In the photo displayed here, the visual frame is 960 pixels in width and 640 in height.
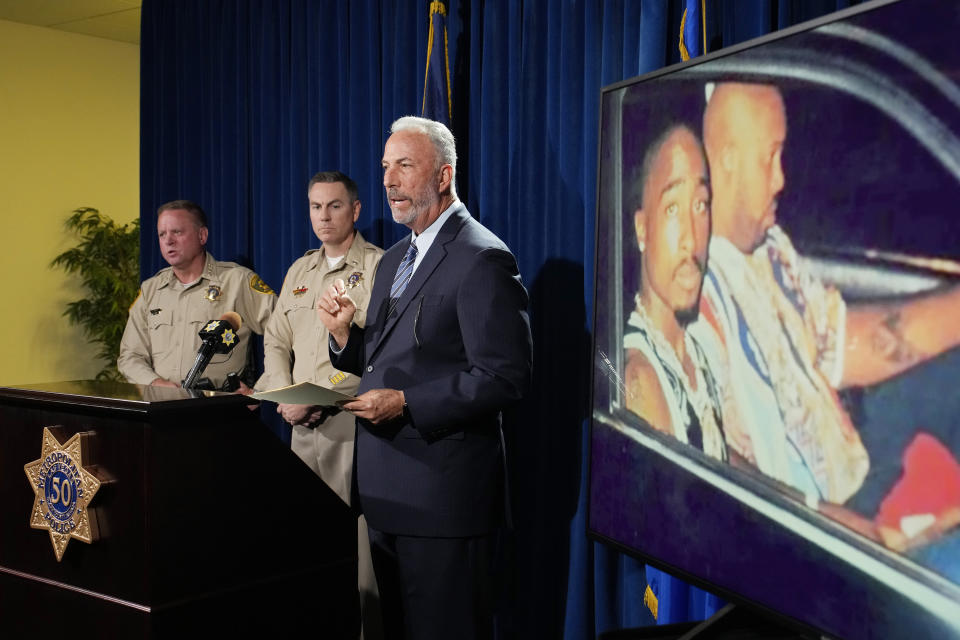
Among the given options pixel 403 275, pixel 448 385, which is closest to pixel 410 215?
pixel 403 275

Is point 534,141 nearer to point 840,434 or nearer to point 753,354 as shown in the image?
point 753,354

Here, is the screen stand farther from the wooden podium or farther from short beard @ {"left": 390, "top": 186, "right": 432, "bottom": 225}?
short beard @ {"left": 390, "top": 186, "right": 432, "bottom": 225}

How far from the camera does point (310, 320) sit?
3.37 m

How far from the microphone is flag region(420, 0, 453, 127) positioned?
115cm

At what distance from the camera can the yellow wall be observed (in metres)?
6.14

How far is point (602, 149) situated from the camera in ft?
6.21

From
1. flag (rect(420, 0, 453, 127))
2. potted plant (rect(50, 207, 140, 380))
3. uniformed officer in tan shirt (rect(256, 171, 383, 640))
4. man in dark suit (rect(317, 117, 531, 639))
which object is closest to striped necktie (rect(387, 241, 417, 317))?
man in dark suit (rect(317, 117, 531, 639))

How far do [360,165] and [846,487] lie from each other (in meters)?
Result: 2.77

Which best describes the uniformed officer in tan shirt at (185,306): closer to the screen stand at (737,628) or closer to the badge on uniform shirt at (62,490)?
the badge on uniform shirt at (62,490)

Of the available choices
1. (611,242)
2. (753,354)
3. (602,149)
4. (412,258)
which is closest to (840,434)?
(753,354)

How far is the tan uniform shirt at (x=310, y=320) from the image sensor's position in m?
3.27

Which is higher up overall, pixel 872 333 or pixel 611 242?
pixel 611 242

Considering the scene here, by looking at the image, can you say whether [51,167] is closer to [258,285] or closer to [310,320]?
[258,285]

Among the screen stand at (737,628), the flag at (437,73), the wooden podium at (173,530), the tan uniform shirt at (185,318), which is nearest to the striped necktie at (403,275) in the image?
the wooden podium at (173,530)
